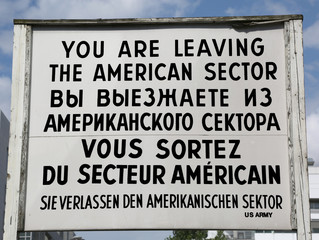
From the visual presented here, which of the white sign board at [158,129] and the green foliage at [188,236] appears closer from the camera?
the white sign board at [158,129]

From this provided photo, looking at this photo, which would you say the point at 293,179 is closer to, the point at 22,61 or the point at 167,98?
the point at 167,98

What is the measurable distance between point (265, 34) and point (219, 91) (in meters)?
0.84

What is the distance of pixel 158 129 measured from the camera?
6363mm

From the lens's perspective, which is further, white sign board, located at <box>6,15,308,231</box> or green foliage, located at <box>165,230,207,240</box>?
green foliage, located at <box>165,230,207,240</box>

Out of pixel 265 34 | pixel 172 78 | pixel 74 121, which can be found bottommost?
pixel 74 121

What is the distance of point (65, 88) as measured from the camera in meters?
6.46

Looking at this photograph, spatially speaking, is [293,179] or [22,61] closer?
[293,179]

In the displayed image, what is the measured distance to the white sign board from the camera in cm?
612

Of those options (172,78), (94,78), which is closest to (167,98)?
(172,78)

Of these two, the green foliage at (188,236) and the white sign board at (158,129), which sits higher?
the green foliage at (188,236)

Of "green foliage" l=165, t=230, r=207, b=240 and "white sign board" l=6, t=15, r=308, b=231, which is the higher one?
Result: "green foliage" l=165, t=230, r=207, b=240

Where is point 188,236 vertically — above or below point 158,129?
above

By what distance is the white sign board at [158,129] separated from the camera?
6.12 metres

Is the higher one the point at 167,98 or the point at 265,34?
the point at 265,34
